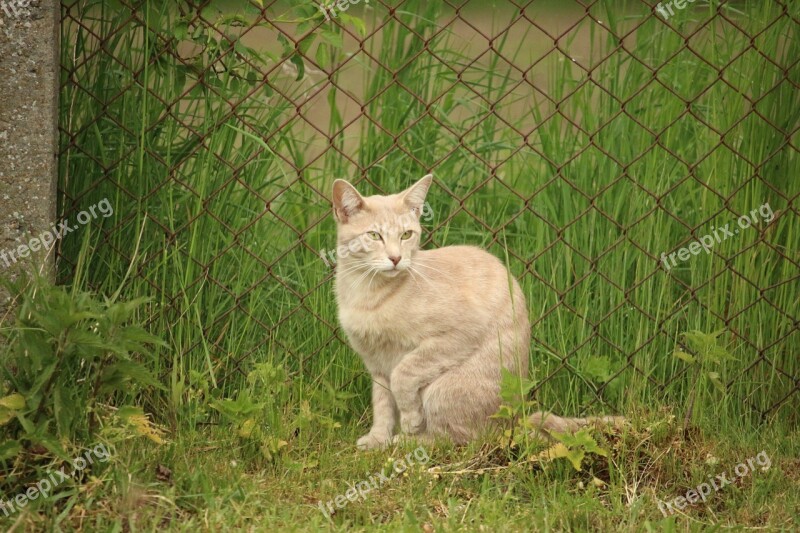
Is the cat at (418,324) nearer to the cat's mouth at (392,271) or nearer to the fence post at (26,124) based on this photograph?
the cat's mouth at (392,271)

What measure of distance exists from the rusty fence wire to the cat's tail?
24 cm

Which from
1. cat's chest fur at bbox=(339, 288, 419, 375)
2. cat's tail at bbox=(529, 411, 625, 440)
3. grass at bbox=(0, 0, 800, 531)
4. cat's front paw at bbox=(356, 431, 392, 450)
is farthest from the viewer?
cat's chest fur at bbox=(339, 288, 419, 375)

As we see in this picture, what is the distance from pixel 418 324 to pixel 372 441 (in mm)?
430

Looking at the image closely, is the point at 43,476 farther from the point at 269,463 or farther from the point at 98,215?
the point at 98,215

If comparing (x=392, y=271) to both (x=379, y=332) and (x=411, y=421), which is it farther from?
(x=411, y=421)

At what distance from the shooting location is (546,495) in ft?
9.19

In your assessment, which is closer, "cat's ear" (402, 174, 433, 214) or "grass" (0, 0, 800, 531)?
"grass" (0, 0, 800, 531)

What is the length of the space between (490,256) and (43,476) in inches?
67.3

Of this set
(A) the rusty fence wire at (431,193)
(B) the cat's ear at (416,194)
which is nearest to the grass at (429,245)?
(A) the rusty fence wire at (431,193)

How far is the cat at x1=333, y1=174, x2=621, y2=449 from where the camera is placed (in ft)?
10.5

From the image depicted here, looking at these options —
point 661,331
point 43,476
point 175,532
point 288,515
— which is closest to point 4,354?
point 43,476

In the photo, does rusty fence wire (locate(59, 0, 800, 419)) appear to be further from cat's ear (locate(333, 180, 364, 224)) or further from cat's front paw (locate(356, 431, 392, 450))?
cat's front paw (locate(356, 431, 392, 450))

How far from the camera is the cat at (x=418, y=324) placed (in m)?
3.21

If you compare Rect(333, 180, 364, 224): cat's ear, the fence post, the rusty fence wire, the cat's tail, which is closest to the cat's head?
Rect(333, 180, 364, 224): cat's ear
